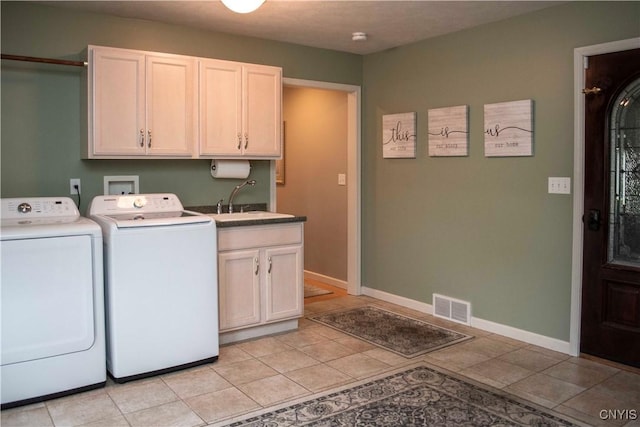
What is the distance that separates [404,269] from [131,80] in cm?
270

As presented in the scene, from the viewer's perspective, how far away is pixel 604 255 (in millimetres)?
3389

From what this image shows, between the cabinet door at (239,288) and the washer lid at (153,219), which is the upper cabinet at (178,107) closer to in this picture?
the washer lid at (153,219)

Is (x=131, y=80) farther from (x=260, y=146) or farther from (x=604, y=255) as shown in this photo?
(x=604, y=255)

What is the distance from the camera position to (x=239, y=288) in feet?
12.5

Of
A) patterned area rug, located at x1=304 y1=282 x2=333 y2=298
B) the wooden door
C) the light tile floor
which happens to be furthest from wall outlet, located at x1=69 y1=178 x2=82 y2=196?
the wooden door

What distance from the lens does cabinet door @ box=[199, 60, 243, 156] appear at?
12.8 ft

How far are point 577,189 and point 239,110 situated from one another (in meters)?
2.38

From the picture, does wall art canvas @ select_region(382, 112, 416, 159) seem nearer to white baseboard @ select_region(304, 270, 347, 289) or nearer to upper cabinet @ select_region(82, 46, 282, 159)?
upper cabinet @ select_region(82, 46, 282, 159)

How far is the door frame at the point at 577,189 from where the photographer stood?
344 cm

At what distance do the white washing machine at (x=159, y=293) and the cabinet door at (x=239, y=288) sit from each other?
0.85ft

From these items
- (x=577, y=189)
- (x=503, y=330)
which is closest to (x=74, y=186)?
(x=503, y=330)

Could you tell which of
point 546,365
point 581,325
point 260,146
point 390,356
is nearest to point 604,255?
point 581,325

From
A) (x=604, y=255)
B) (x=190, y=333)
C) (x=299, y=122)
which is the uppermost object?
(x=299, y=122)

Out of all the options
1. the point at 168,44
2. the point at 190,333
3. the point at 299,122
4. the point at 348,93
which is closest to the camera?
the point at 190,333
